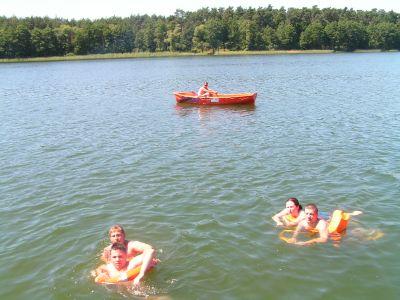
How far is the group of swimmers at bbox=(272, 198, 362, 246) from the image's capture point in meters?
10.6

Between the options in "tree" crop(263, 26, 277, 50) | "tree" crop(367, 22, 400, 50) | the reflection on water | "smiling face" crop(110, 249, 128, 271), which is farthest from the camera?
"tree" crop(367, 22, 400, 50)

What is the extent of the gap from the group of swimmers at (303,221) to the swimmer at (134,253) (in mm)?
3579

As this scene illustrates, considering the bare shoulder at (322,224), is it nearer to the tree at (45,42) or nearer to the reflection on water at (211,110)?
the reflection on water at (211,110)

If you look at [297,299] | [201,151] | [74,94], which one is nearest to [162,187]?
[201,151]

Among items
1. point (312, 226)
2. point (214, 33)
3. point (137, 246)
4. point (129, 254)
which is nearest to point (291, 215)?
point (312, 226)

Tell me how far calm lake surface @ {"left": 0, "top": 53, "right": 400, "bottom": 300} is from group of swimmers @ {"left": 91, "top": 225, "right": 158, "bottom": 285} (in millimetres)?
247

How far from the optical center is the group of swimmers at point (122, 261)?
8961 mm

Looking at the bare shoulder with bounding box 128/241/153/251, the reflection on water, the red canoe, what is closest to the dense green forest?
the red canoe

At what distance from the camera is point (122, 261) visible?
9.05 metres

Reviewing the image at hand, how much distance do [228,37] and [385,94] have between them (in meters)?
104

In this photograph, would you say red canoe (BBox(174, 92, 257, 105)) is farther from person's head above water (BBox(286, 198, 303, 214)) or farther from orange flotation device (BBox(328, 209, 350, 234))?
orange flotation device (BBox(328, 209, 350, 234))

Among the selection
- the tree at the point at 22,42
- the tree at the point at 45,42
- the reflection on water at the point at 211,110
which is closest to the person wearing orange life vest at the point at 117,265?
the reflection on water at the point at 211,110

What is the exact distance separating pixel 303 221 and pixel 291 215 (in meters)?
0.46

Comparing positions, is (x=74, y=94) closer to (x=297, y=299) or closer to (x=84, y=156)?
(x=84, y=156)
